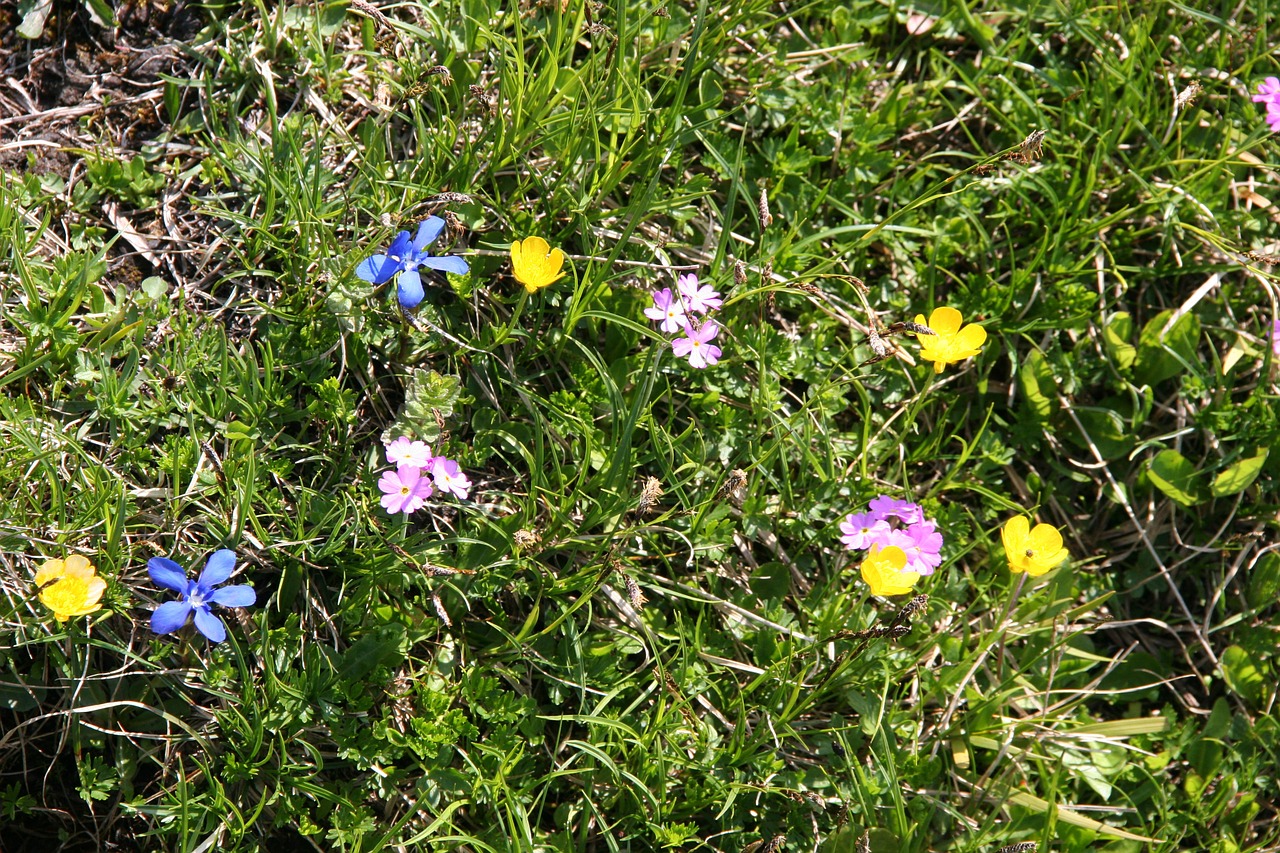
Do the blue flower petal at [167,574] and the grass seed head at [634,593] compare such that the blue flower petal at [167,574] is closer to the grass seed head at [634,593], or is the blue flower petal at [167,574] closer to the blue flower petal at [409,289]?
the blue flower petal at [409,289]

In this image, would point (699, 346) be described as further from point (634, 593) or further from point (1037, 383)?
point (1037, 383)

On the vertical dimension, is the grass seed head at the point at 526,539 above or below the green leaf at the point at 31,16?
below

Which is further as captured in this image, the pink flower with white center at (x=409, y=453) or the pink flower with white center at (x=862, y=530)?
the pink flower with white center at (x=862, y=530)

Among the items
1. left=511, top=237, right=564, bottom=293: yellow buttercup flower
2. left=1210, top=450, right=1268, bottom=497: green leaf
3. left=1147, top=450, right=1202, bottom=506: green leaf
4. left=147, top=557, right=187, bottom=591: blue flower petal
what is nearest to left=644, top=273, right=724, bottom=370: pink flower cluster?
left=511, top=237, right=564, bottom=293: yellow buttercup flower

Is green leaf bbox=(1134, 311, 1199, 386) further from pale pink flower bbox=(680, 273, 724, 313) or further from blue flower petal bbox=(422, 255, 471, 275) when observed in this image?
blue flower petal bbox=(422, 255, 471, 275)

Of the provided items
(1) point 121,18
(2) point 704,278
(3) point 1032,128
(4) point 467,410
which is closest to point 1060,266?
(3) point 1032,128

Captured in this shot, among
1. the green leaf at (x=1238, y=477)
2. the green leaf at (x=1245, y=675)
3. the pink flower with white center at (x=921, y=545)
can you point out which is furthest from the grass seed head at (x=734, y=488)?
the green leaf at (x=1245, y=675)

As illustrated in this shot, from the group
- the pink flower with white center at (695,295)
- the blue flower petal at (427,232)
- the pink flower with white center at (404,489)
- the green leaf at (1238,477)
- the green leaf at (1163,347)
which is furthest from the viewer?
the green leaf at (1163,347)
